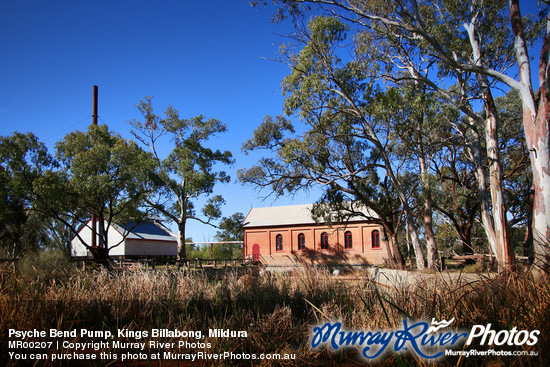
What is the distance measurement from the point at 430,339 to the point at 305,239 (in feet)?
112

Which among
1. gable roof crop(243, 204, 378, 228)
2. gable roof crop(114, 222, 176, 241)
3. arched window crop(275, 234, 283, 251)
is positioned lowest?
arched window crop(275, 234, 283, 251)

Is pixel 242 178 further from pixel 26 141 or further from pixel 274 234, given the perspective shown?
pixel 274 234

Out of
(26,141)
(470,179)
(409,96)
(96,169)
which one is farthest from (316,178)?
(26,141)

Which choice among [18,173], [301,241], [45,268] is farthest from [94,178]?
[301,241]

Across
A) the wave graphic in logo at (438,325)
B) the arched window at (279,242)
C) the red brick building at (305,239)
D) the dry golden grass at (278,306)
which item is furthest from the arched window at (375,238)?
the wave graphic in logo at (438,325)

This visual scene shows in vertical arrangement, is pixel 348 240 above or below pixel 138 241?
below

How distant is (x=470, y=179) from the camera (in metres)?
24.4

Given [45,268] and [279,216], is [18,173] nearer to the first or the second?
[45,268]

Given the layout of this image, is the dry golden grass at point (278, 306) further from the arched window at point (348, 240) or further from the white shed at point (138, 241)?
the white shed at point (138, 241)

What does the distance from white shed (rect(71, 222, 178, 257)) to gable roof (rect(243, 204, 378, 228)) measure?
11.5 meters

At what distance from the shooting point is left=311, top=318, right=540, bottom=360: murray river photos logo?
3.11 meters

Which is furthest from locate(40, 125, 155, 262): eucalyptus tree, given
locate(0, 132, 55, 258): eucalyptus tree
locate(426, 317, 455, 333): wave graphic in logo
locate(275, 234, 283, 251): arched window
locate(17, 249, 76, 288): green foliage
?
locate(426, 317, 455, 333): wave graphic in logo

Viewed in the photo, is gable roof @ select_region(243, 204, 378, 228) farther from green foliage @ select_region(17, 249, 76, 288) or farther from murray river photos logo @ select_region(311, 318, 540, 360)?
murray river photos logo @ select_region(311, 318, 540, 360)

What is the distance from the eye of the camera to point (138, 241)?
131 feet
